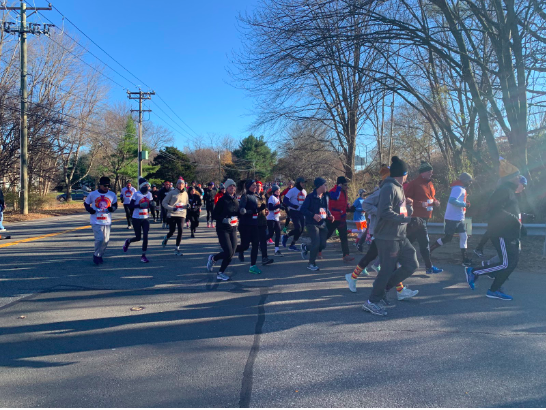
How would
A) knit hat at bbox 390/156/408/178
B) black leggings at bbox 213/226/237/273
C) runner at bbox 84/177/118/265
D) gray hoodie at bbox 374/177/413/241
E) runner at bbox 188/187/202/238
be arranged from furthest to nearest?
1. runner at bbox 188/187/202/238
2. runner at bbox 84/177/118/265
3. black leggings at bbox 213/226/237/273
4. knit hat at bbox 390/156/408/178
5. gray hoodie at bbox 374/177/413/241

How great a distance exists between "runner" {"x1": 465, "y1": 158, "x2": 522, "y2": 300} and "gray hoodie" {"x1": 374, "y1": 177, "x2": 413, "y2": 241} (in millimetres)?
1726

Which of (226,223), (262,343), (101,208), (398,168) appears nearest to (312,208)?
(226,223)

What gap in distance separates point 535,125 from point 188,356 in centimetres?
1840

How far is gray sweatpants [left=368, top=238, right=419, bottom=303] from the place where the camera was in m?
5.24

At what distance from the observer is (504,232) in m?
5.86

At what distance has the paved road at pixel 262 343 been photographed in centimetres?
334

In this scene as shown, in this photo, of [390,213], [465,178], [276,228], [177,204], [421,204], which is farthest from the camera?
[276,228]

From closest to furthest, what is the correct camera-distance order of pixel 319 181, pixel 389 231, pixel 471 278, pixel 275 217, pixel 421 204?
pixel 389 231
pixel 471 278
pixel 421 204
pixel 319 181
pixel 275 217

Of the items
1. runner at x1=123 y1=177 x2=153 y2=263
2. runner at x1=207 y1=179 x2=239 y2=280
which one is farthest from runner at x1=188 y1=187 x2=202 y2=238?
runner at x1=207 y1=179 x2=239 y2=280

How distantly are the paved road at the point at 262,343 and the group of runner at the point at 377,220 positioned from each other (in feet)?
1.62

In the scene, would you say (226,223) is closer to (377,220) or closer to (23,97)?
(377,220)

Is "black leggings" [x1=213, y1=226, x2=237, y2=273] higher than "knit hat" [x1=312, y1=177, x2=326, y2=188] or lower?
lower

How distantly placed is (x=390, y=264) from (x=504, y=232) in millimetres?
2031

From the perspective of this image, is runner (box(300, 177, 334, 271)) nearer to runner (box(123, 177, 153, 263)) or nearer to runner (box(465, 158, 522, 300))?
runner (box(465, 158, 522, 300))
